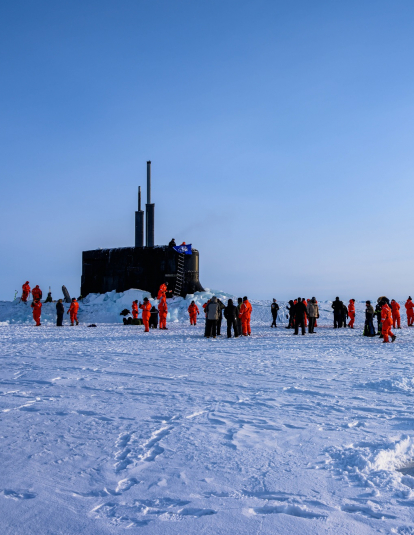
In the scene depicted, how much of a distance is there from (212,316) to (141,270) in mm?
12882

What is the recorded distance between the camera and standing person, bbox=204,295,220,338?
1444 centimetres

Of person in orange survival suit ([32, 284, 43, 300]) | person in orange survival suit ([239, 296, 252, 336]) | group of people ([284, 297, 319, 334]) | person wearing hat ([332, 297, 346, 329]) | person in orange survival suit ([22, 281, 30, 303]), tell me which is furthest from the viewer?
person in orange survival suit ([22, 281, 30, 303])

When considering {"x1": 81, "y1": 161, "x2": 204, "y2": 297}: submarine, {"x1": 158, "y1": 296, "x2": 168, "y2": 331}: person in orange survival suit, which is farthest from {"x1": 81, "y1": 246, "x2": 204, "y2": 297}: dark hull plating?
{"x1": 158, "y1": 296, "x2": 168, "y2": 331}: person in orange survival suit

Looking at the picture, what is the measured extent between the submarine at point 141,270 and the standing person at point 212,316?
11469 mm

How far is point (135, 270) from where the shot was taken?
88.0 ft

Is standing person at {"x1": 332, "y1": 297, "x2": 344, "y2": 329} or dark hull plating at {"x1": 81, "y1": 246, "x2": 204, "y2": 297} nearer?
standing person at {"x1": 332, "y1": 297, "x2": 344, "y2": 329}

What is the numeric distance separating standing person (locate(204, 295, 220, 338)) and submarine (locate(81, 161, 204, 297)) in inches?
452

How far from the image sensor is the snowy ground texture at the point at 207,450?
107 inches

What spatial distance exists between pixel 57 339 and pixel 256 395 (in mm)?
10123

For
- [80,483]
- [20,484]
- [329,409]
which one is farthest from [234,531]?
[329,409]

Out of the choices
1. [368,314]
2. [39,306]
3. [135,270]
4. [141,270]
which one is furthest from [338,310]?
[39,306]

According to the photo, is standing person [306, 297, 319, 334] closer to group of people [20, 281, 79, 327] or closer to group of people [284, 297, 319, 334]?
group of people [284, 297, 319, 334]

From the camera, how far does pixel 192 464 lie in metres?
3.51

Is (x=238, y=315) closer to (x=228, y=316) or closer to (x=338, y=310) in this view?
(x=228, y=316)
